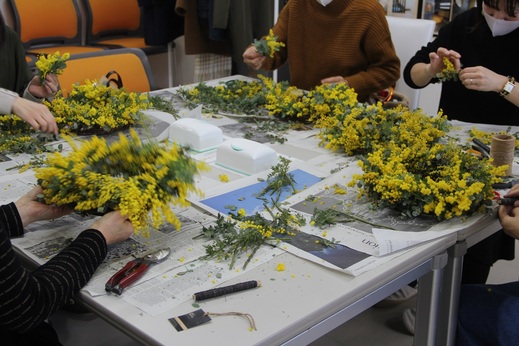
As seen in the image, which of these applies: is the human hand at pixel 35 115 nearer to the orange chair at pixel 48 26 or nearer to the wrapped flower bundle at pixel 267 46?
the wrapped flower bundle at pixel 267 46

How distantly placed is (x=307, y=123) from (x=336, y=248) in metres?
0.97

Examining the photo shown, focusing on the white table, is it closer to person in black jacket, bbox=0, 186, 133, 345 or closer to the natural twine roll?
person in black jacket, bbox=0, 186, 133, 345

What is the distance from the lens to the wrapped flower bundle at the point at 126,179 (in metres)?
1.21

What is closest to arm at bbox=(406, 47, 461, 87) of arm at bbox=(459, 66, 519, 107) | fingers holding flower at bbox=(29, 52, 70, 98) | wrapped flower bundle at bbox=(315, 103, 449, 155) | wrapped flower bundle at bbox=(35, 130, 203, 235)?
arm at bbox=(459, 66, 519, 107)

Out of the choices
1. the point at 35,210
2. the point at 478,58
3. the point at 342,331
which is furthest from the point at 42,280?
the point at 478,58

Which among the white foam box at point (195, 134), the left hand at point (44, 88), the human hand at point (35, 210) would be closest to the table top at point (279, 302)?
the human hand at point (35, 210)

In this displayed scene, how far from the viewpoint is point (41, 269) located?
3.72 feet

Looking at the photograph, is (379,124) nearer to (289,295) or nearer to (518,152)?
(518,152)

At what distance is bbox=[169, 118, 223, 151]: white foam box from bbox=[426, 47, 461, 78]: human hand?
0.88 m

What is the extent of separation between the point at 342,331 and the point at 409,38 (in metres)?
1.42

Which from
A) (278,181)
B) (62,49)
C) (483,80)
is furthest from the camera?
(62,49)

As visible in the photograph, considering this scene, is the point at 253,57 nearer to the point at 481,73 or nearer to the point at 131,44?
the point at 481,73

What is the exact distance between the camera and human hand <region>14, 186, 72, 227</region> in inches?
51.6

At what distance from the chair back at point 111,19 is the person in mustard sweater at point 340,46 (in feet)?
8.28
